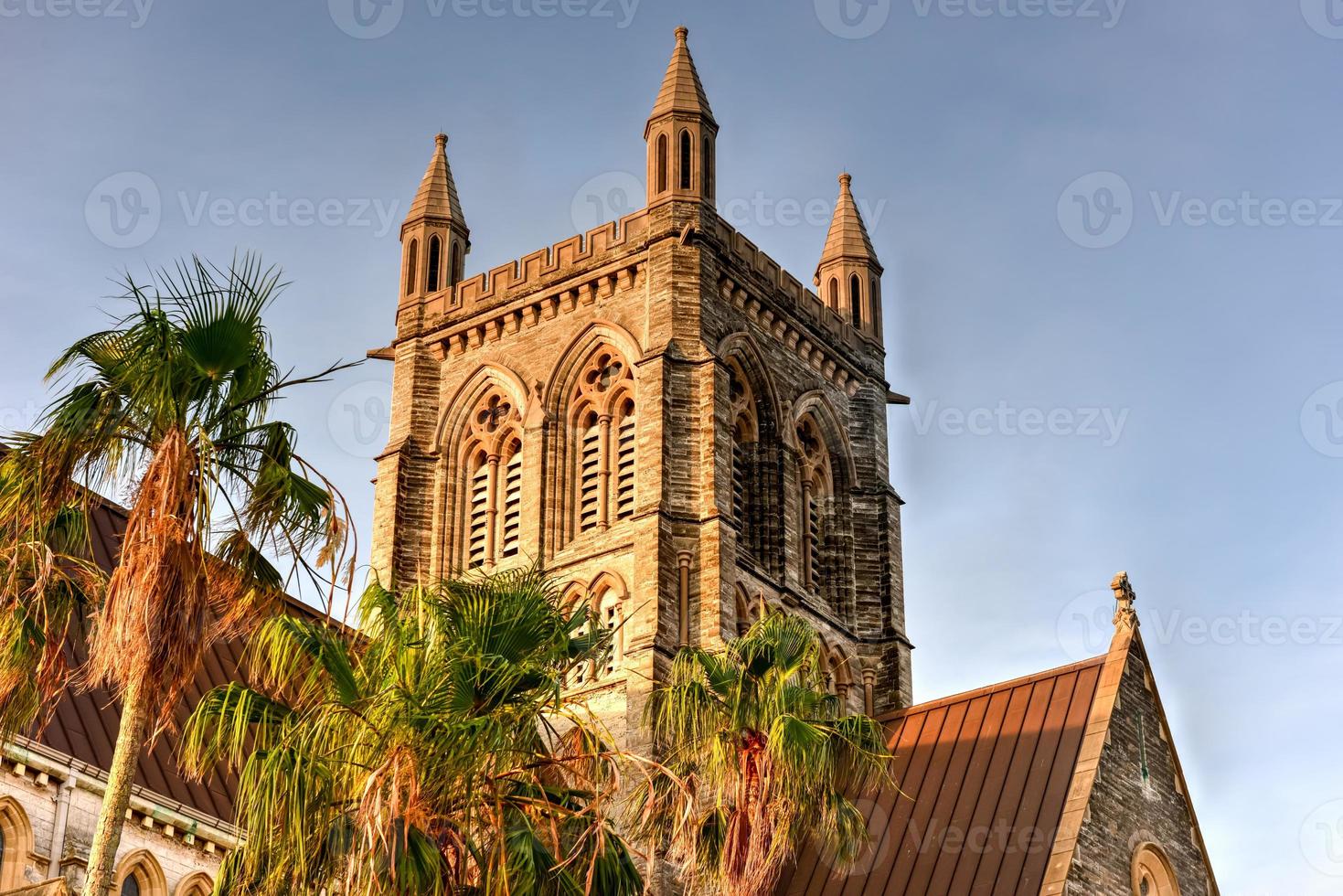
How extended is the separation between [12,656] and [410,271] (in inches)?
1095

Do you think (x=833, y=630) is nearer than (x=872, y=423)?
Yes

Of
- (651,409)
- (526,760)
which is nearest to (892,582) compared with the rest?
(651,409)

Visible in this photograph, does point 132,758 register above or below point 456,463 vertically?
below

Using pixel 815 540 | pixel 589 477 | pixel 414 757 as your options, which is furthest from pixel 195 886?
pixel 815 540

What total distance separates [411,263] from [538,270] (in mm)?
3755

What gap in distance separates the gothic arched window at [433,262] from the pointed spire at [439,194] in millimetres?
630

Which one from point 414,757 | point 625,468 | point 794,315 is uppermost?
point 794,315

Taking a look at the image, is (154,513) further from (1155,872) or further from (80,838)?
(1155,872)

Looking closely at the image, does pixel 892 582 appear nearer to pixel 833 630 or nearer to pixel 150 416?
pixel 833 630

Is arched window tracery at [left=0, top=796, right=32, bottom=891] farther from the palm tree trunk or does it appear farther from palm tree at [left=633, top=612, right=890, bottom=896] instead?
the palm tree trunk

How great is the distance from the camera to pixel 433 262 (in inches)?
1642

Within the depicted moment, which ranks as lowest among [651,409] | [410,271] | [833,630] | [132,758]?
[132,758]

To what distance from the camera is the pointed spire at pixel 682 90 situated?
127 ft

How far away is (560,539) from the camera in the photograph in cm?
3647
